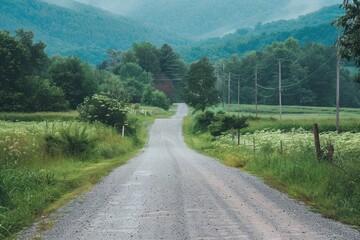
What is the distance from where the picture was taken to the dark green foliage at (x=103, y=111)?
48.1m

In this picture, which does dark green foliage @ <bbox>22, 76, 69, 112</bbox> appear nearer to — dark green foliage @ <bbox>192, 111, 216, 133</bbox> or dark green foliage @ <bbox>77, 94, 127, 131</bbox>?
dark green foliage @ <bbox>192, 111, 216, 133</bbox>

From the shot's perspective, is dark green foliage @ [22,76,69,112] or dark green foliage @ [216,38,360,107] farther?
dark green foliage @ [216,38,360,107]

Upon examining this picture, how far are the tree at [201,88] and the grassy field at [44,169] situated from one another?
173ft

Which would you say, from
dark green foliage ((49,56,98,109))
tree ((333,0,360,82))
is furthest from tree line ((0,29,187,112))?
tree ((333,0,360,82))

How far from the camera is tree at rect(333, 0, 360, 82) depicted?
16391 mm

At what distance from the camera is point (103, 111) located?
159ft

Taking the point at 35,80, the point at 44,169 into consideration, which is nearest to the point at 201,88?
the point at 35,80

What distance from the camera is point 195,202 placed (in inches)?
551

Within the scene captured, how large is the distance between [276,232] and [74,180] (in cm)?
1018

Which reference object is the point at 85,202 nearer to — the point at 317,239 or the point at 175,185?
the point at 175,185

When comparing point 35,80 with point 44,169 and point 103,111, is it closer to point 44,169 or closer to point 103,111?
point 103,111

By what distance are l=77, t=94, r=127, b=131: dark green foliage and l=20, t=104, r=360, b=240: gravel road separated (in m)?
29.3

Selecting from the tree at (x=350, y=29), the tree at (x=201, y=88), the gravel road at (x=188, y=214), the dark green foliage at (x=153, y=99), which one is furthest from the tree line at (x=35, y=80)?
the tree at (x=350, y=29)

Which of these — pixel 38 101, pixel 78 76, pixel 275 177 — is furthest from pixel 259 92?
pixel 275 177
